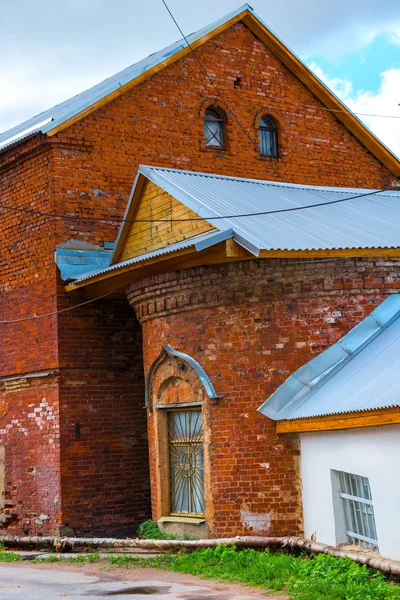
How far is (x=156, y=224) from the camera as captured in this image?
477 inches

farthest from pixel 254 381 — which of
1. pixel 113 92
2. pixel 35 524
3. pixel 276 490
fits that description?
pixel 113 92

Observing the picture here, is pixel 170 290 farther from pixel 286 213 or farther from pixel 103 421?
pixel 103 421

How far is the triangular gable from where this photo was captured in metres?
11.4

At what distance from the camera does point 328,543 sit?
30.3 feet

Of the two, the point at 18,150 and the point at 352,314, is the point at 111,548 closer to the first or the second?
the point at 352,314

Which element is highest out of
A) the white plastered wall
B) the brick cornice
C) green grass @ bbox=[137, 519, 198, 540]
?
the brick cornice

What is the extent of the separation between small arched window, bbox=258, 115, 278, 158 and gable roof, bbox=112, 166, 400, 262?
2009 mm

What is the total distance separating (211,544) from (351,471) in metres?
2.19

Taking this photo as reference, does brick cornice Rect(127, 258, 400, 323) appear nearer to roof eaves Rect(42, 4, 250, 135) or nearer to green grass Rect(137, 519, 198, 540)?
green grass Rect(137, 519, 198, 540)

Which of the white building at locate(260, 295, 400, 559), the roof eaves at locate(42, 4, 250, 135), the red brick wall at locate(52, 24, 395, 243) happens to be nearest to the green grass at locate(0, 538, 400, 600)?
the white building at locate(260, 295, 400, 559)

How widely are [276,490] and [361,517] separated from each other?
1.43 meters

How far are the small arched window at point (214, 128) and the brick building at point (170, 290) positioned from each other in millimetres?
48

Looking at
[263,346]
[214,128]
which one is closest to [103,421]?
[263,346]

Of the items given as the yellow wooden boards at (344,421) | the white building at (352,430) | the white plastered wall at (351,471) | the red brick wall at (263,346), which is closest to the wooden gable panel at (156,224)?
the red brick wall at (263,346)
